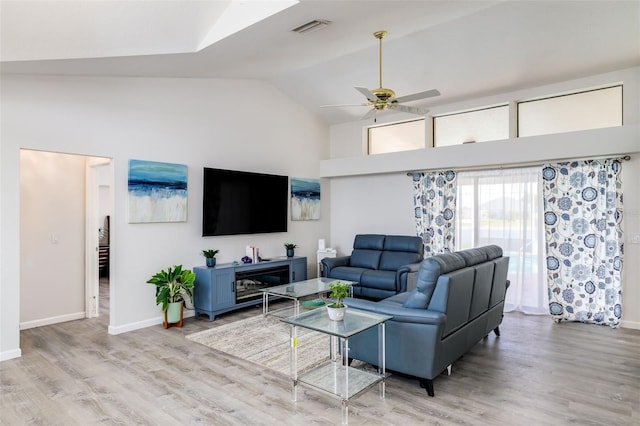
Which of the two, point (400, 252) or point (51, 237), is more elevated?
point (51, 237)

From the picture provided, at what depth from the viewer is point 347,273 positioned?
20.0 feet

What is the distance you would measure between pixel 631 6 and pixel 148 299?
20.8 ft

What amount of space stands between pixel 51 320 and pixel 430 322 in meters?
4.83

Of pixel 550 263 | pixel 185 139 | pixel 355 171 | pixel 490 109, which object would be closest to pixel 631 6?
pixel 490 109

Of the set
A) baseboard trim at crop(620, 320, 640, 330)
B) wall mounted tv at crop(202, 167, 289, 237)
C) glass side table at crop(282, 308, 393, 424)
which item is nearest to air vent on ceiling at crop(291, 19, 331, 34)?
wall mounted tv at crop(202, 167, 289, 237)

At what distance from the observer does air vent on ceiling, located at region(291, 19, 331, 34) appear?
3887 mm

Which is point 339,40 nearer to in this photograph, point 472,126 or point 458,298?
point 472,126

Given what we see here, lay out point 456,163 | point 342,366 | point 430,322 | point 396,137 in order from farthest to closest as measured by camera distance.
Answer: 1. point 396,137
2. point 456,163
3. point 342,366
4. point 430,322

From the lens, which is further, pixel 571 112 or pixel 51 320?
pixel 571 112

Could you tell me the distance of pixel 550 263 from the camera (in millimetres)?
5234

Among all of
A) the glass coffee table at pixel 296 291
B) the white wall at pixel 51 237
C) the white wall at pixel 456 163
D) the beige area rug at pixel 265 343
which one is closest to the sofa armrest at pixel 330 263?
the glass coffee table at pixel 296 291

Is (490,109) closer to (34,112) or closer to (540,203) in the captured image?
(540,203)

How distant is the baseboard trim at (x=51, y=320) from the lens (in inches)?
184

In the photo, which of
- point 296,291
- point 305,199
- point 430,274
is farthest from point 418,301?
point 305,199
